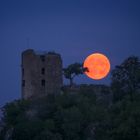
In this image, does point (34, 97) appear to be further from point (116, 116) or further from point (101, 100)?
point (116, 116)

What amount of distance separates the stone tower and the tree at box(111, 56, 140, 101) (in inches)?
346

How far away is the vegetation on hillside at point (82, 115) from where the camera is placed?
205ft

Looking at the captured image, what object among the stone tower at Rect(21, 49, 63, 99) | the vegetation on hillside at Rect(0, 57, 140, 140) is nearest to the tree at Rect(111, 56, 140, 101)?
the vegetation on hillside at Rect(0, 57, 140, 140)

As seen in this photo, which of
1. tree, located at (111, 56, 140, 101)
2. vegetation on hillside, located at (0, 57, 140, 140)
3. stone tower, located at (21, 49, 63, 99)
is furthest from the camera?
stone tower, located at (21, 49, 63, 99)

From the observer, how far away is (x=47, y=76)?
3329 inches

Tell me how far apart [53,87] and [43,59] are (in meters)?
4.05

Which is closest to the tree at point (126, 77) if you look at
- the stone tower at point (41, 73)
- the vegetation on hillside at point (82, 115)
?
the vegetation on hillside at point (82, 115)

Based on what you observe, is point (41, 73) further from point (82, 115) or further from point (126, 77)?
point (82, 115)

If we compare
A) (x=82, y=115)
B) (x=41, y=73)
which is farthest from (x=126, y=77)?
(x=41, y=73)

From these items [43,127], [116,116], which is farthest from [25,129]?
[116,116]

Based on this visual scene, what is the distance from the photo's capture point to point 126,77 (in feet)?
258

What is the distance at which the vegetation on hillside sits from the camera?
62.6 metres

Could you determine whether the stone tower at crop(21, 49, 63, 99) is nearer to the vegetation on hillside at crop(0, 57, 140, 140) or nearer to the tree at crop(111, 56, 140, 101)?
the vegetation on hillside at crop(0, 57, 140, 140)

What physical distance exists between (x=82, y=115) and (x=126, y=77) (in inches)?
406
